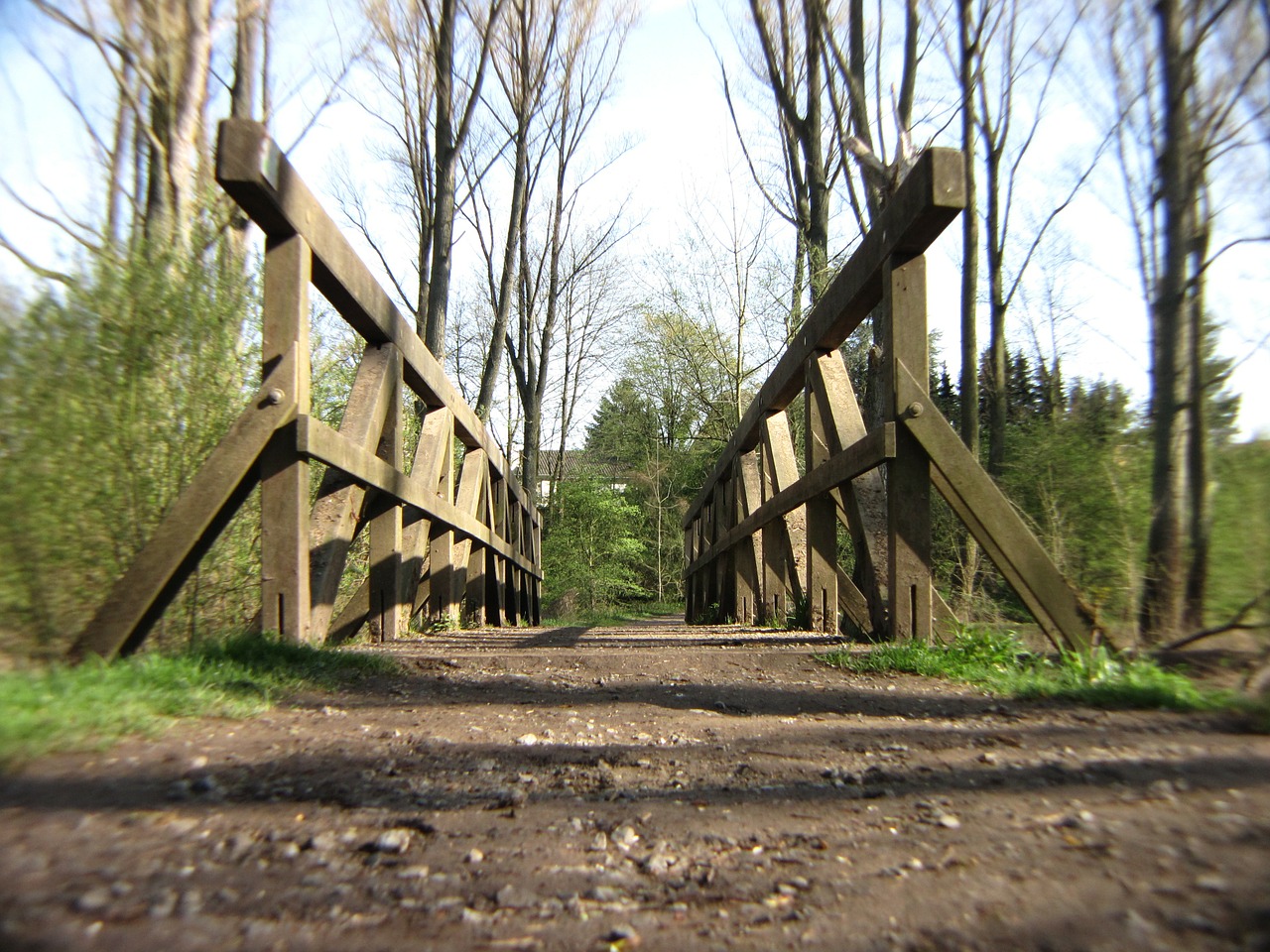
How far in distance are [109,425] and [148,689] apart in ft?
3.68

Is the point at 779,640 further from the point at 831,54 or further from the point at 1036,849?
the point at 831,54

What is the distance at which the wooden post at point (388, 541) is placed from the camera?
4.64m

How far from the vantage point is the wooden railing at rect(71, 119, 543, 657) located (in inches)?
109

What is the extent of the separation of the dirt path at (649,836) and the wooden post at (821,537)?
2.78 metres

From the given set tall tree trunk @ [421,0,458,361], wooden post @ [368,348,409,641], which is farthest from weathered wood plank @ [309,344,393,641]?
tall tree trunk @ [421,0,458,361]

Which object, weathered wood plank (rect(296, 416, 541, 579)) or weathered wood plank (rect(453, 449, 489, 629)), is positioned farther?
weathered wood plank (rect(453, 449, 489, 629))

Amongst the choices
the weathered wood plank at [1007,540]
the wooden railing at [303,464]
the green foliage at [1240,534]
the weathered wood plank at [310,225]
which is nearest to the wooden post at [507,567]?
the wooden railing at [303,464]

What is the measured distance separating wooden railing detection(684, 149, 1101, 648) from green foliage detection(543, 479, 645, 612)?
1941cm

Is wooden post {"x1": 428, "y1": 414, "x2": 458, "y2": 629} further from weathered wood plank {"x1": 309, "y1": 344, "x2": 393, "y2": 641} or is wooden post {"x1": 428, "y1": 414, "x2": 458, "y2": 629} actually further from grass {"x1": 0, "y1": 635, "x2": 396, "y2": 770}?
grass {"x1": 0, "y1": 635, "x2": 396, "y2": 770}

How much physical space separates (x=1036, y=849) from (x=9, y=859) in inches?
63.5

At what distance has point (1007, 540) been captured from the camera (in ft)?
11.1

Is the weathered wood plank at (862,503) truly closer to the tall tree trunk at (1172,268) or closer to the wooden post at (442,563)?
the tall tree trunk at (1172,268)

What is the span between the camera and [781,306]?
19.2m

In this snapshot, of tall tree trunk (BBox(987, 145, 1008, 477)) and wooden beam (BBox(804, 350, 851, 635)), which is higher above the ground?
tall tree trunk (BBox(987, 145, 1008, 477))
